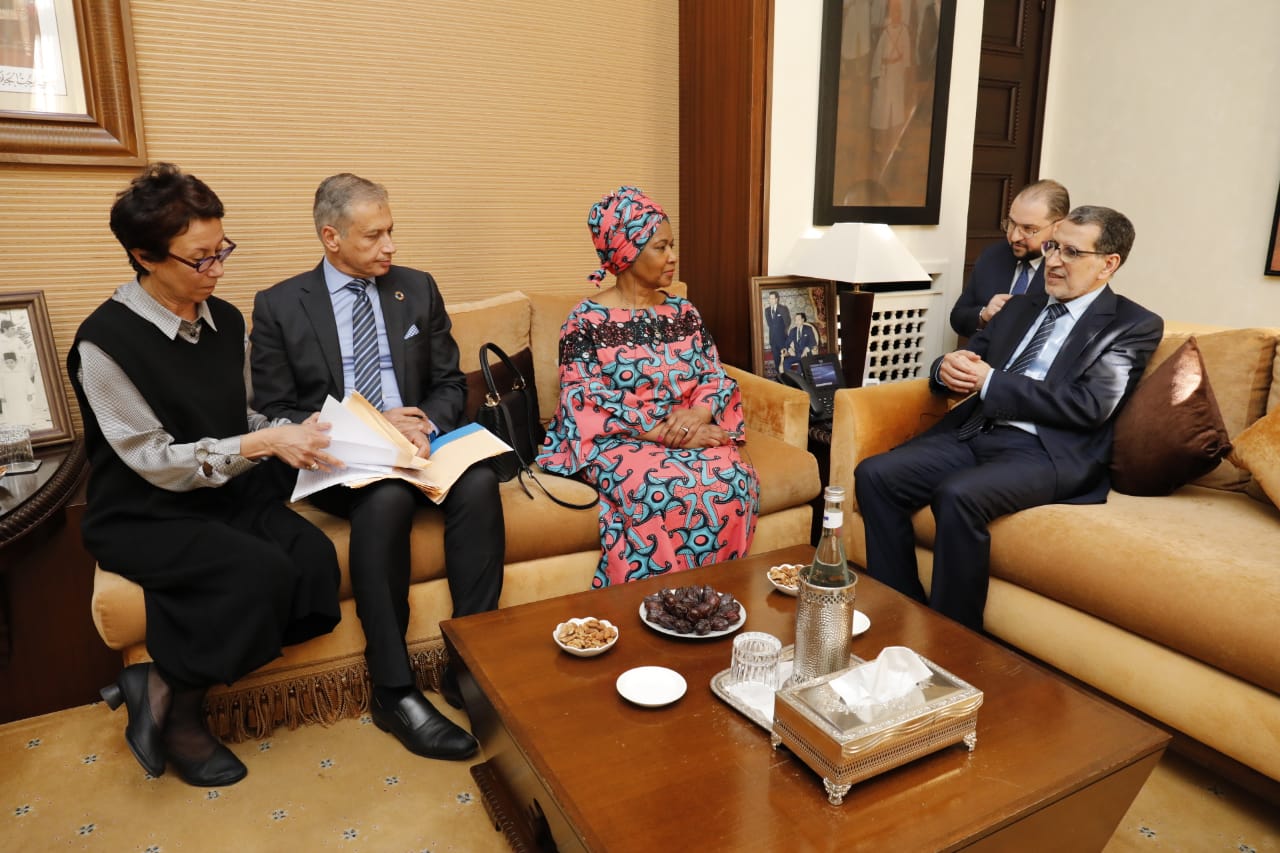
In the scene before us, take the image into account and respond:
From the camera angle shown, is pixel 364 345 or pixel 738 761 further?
pixel 364 345

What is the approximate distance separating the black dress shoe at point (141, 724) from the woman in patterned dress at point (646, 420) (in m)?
1.11

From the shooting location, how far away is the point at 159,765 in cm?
174

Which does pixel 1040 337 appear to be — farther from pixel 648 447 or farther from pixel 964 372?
pixel 648 447

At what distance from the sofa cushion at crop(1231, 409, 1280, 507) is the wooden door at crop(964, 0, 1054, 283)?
8.04ft

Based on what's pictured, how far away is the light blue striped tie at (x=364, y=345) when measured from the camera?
2234 millimetres

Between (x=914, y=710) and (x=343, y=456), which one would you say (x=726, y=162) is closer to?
(x=343, y=456)

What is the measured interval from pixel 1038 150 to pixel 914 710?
13.4ft

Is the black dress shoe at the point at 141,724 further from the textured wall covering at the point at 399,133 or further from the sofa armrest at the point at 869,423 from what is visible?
the sofa armrest at the point at 869,423

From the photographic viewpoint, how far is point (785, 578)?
176cm

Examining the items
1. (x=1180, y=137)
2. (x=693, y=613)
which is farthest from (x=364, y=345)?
(x=1180, y=137)

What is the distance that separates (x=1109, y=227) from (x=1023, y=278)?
71 centimetres

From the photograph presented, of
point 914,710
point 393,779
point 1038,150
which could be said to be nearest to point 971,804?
point 914,710

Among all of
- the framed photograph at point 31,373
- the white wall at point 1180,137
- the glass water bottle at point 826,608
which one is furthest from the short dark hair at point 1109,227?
the framed photograph at point 31,373

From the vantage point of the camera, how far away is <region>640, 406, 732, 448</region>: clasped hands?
94.8 inches
